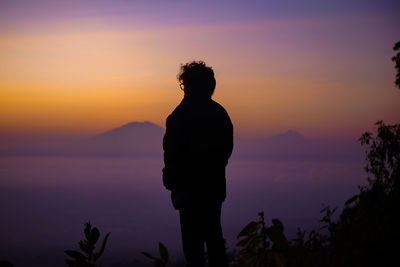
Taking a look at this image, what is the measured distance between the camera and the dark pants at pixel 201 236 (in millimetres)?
4051

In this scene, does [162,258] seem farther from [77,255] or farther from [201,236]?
[201,236]

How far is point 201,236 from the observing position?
407cm

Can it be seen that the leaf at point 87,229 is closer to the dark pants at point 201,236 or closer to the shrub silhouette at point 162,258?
the shrub silhouette at point 162,258

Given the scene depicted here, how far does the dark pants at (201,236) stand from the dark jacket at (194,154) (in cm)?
10

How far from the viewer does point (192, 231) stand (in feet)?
13.4

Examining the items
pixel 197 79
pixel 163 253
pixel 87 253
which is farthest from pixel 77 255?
pixel 197 79

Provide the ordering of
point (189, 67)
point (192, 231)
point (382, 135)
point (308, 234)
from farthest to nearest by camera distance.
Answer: point (382, 135)
point (189, 67)
point (192, 231)
point (308, 234)

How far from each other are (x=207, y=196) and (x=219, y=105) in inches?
41.1

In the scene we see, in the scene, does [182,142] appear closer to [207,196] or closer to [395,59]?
[207,196]

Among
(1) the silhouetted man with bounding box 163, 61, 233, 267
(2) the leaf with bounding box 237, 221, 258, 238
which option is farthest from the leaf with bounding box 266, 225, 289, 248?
(1) the silhouetted man with bounding box 163, 61, 233, 267

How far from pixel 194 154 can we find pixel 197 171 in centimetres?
17

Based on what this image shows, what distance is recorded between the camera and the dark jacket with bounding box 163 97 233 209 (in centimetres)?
409

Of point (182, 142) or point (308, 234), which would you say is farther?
point (182, 142)

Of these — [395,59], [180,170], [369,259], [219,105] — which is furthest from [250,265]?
[395,59]
